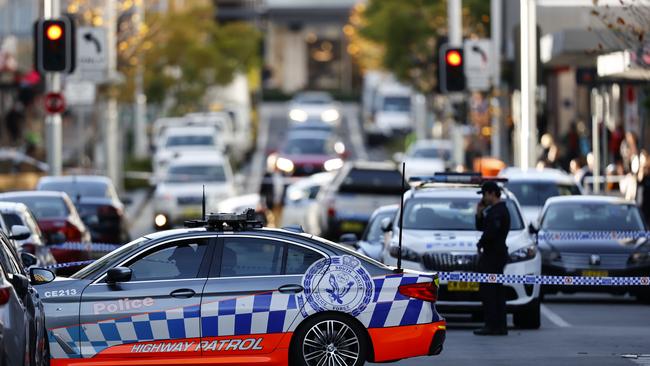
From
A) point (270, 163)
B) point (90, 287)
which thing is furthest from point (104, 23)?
point (90, 287)

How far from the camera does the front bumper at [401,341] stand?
1419 centimetres

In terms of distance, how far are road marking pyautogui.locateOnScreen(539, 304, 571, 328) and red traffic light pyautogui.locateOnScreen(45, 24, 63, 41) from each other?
1122 cm

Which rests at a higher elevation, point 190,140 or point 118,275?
point 190,140

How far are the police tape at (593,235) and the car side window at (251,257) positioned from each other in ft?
33.4

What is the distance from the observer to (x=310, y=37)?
138m

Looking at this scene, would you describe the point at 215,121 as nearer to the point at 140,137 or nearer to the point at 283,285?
the point at 140,137

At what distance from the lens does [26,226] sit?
70.9 feet

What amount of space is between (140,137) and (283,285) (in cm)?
5352

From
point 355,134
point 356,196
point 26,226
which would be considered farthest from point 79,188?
point 355,134

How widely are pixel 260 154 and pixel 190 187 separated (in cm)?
3609

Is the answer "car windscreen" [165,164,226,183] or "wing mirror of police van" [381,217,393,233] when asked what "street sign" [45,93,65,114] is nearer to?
"car windscreen" [165,164,226,183]

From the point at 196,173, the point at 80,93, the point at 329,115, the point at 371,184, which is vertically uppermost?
the point at 329,115

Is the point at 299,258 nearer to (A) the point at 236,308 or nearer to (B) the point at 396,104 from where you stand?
(A) the point at 236,308

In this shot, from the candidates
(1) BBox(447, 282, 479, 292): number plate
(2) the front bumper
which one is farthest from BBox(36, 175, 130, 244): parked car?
(2) the front bumper
